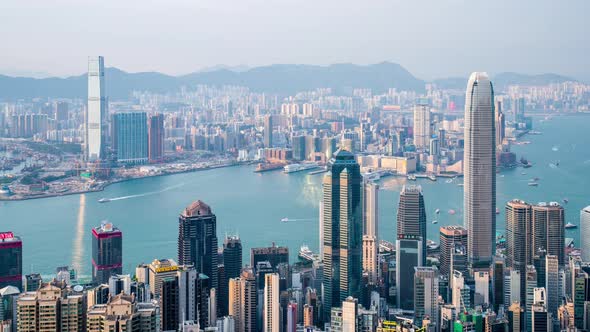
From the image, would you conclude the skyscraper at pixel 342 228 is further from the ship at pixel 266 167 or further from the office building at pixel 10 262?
the ship at pixel 266 167

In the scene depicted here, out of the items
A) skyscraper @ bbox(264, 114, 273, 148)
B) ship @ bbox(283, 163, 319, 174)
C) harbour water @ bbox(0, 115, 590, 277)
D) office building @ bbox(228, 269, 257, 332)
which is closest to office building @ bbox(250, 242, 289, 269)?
harbour water @ bbox(0, 115, 590, 277)

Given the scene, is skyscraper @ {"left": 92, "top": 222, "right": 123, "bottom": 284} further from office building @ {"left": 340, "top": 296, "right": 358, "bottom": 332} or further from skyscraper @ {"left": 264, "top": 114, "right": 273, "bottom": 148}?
skyscraper @ {"left": 264, "top": 114, "right": 273, "bottom": 148}

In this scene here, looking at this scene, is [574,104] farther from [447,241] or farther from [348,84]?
[348,84]

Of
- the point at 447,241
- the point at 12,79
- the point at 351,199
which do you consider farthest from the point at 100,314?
the point at 12,79

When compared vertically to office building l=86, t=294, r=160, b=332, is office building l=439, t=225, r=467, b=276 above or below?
below

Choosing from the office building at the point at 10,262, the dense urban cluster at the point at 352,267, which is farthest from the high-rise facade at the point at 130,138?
the office building at the point at 10,262

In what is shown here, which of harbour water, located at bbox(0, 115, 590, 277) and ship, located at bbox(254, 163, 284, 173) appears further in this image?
ship, located at bbox(254, 163, 284, 173)
